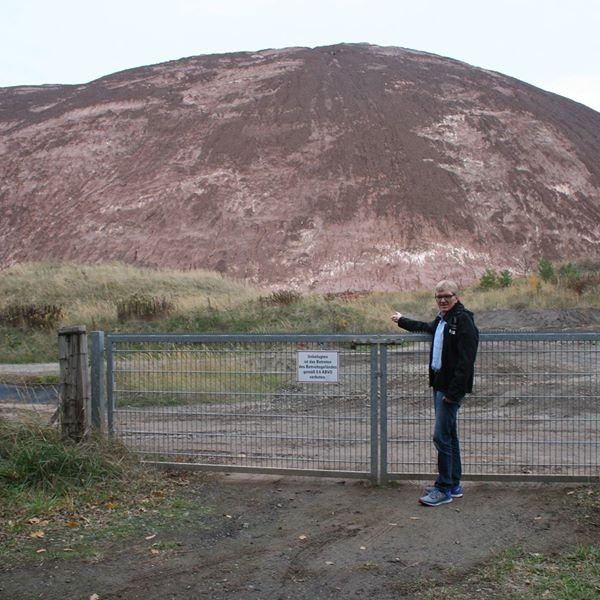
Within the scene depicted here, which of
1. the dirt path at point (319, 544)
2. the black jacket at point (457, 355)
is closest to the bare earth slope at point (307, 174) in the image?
the dirt path at point (319, 544)

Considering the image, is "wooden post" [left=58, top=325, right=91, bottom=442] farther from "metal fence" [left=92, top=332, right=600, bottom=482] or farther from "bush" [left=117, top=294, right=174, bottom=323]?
"bush" [left=117, top=294, right=174, bottom=323]

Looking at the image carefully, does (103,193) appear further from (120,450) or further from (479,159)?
(120,450)

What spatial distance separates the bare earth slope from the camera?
46281mm

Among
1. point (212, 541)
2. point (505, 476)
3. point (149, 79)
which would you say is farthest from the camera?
point (149, 79)

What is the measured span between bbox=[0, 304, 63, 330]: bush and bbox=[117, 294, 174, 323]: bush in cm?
178

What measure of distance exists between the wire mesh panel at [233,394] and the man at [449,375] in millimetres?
745

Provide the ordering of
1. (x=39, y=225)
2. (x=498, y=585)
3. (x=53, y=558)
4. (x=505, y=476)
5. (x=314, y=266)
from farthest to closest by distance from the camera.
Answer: (x=39, y=225) → (x=314, y=266) → (x=505, y=476) → (x=53, y=558) → (x=498, y=585)

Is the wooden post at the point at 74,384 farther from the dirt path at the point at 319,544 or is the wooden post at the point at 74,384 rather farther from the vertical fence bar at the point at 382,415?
the vertical fence bar at the point at 382,415

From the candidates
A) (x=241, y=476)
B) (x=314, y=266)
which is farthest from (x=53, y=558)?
(x=314, y=266)

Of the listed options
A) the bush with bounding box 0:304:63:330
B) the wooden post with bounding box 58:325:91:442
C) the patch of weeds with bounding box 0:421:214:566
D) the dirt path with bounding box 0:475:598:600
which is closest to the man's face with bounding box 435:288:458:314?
the dirt path with bounding box 0:475:598:600

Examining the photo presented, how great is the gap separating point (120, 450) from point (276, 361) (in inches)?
61.6

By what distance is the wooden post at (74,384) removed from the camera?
282 inches

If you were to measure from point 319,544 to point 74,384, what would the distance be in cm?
288

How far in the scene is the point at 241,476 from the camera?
24.2 feet
